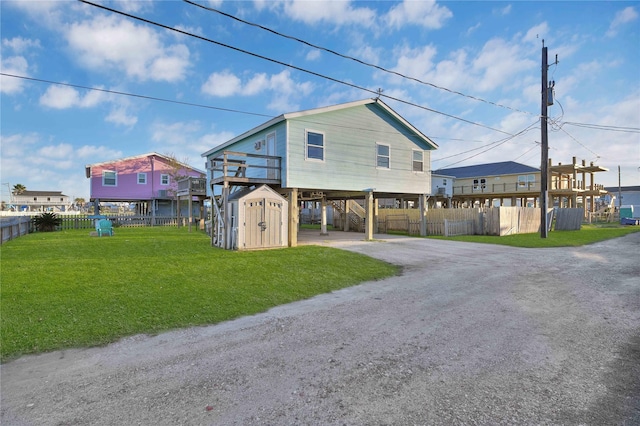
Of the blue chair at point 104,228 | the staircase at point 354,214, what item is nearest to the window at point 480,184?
the staircase at point 354,214

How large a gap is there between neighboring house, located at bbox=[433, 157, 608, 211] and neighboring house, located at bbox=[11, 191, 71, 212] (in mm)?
84557

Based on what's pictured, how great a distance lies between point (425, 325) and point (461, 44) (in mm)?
12843

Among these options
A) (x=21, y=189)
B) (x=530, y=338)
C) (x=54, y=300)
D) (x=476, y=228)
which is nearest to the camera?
(x=530, y=338)

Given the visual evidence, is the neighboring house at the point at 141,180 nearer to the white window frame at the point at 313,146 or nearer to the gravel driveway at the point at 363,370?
the white window frame at the point at 313,146

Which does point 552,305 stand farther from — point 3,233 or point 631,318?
point 3,233

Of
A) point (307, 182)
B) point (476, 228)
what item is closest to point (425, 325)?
point (307, 182)

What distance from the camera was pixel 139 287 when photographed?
7316 mm

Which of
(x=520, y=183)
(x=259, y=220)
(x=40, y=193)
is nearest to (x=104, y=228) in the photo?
(x=259, y=220)

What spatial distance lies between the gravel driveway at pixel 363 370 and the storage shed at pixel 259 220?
7489 millimetres

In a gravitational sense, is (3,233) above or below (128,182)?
below

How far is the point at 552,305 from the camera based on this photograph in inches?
260

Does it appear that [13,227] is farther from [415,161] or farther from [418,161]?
[418,161]

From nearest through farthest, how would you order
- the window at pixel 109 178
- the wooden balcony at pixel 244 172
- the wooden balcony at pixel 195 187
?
the wooden balcony at pixel 244 172
the wooden balcony at pixel 195 187
the window at pixel 109 178

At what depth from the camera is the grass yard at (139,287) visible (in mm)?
5121
